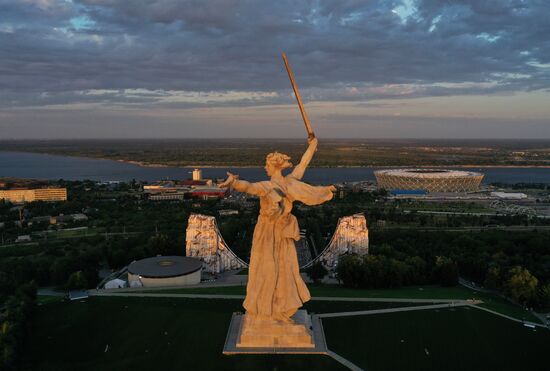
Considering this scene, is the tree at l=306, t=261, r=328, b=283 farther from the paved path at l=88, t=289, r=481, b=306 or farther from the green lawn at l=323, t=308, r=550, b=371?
the green lawn at l=323, t=308, r=550, b=371

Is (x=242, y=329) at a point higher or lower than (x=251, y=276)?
lower

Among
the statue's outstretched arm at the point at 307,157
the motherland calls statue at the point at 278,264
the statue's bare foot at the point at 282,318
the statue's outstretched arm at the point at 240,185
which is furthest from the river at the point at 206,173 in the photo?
the statue's outstretched arm at the point at 240,185

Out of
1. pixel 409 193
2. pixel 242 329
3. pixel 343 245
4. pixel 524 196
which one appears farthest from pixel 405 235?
pixel 524 196

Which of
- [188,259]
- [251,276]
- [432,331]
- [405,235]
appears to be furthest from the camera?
[405,235]

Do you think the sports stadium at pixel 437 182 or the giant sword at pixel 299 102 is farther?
the sports stadium at pixel 437 182

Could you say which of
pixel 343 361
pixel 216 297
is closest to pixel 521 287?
pixel 343 361

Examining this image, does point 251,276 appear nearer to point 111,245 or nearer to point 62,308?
point 62,308

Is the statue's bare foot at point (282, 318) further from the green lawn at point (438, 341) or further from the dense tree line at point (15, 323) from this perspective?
the dense tree line at point (15, 323)

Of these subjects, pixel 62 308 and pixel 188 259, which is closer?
pixel 62 308
